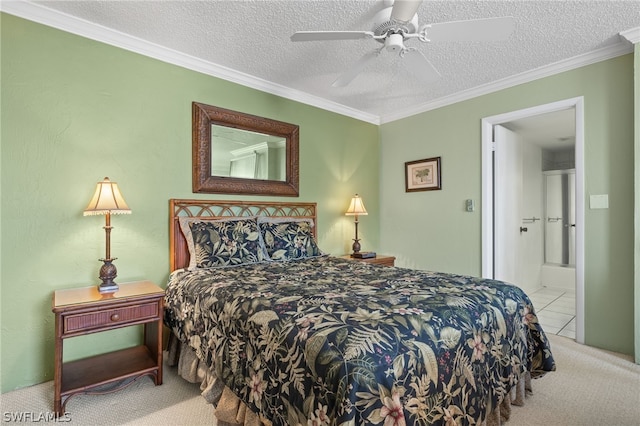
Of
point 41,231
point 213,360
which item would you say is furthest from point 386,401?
point 41,231

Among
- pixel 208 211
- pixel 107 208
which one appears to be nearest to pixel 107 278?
pixel 107 208

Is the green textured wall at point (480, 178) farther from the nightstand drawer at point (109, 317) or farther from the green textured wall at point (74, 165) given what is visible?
the nightstand drawer at point (109, 317)

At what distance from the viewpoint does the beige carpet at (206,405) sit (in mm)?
1791

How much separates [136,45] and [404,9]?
2.12 meters

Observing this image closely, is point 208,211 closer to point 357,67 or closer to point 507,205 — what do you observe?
point 357,67

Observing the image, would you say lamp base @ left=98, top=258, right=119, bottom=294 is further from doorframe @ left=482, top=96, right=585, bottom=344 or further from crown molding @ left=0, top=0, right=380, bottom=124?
doorframe @ left=482, top=96, right=585, bottom=344

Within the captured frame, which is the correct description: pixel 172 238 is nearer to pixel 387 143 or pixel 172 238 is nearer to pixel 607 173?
pixel 387 143

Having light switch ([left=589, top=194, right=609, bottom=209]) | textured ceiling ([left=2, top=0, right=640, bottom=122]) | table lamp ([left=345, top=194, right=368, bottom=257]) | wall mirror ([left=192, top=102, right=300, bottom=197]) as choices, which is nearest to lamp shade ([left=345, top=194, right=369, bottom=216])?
table lamp ([left=345, top=194, right=368, bottom=257])

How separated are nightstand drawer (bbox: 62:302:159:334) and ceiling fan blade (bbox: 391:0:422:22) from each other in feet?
7.49

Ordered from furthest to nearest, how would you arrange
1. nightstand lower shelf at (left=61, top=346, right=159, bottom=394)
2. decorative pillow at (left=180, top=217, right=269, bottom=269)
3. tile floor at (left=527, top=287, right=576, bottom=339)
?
tile floor at (left=527, top=287, right=576, bottom=339) → decorative pillow at (left=180, top=217, right=269, bottom=269) → nightstand lower shelf at (left=61, top=346, right=159, bottom=394)

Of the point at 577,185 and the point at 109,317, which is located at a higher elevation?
the point at 577,185

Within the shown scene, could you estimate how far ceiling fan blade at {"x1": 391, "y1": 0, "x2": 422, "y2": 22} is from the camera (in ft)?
5.24

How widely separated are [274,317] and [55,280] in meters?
1.83

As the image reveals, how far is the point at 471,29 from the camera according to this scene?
5.87 feet
